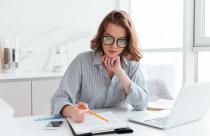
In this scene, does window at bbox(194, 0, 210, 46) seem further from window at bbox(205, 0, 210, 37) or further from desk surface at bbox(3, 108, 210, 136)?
desk surface at bbox(3, 108, 210, 136)

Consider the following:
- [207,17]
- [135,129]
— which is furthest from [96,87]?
[207,17]

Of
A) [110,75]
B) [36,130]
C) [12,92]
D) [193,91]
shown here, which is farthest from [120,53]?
[12,92]

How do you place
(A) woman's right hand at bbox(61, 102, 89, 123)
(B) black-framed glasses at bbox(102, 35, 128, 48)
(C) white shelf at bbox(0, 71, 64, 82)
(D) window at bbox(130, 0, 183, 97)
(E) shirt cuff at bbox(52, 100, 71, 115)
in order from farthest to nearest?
1. (D) window at bbox(130, 0, 183, 97)
2. (C) white shelf at bbox(0, 71, 64, 82)
3. (B) black-framed glasses at bbox(102, 35, 128, 48)
4. (E) shirt cuff at bbox(52, 100, 71, 115)
5. (A) woman's right hand at bbox(61, 102, 89, 123)

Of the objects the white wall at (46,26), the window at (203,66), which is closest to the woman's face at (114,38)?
the window at (203,66)

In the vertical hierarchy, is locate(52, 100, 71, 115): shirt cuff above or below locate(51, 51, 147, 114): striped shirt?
below

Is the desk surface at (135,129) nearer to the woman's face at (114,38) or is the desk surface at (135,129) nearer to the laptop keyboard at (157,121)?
the laptop keyboard at (157,121)

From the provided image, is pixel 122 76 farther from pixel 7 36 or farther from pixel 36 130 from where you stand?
pixel 7 36

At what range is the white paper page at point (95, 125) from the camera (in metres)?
1.22

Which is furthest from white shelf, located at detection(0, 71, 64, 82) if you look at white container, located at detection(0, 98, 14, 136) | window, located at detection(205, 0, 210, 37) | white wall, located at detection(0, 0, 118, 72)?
white container, located at detection(0, 98, 14, 136)

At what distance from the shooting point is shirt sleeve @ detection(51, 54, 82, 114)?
159 cm

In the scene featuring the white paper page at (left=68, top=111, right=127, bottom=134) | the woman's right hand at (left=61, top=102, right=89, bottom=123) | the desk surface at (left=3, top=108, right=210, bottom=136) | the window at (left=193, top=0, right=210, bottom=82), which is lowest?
the desk surface at (left=3, top=108, right=210, bottom=136)

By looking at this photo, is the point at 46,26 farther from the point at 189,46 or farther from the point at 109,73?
the point at 109,73

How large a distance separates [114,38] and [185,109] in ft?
1.84

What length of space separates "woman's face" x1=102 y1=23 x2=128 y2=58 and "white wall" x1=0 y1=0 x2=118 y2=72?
179 cm
